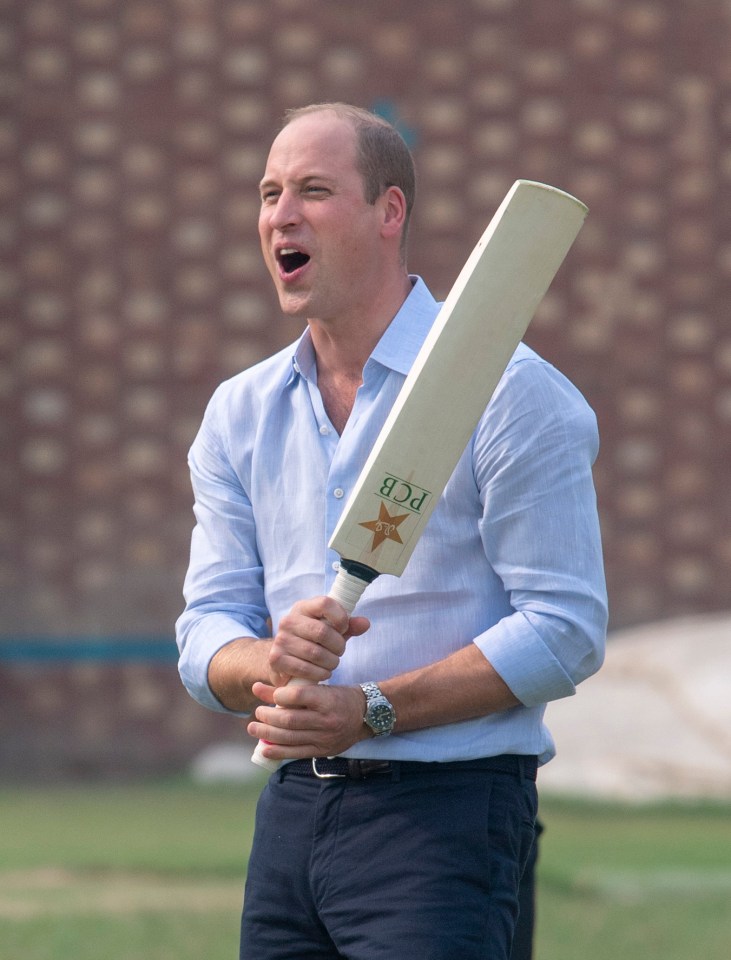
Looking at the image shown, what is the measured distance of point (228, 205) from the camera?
936 centimetres

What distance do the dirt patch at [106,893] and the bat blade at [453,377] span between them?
380 centimetres

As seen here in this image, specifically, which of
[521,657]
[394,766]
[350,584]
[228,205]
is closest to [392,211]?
[350,584]

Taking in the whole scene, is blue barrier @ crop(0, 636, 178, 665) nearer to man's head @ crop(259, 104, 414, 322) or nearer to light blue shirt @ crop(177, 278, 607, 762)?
light blue shirt @ crop(177, 278, 607, 762)

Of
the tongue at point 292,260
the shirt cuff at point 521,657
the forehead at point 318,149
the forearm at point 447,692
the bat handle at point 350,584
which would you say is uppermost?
the forehead at point 318,149

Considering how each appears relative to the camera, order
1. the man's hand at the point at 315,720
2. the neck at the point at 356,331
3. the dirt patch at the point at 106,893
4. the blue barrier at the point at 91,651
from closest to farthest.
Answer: the man's hand at the point at 315,720 → the neck at the point at 356,331 → the dirt patch at the point at 106,893 → the blue barrier at the point at 91,651

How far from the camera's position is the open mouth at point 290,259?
2.38 metres

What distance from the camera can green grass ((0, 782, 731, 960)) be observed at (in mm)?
5242

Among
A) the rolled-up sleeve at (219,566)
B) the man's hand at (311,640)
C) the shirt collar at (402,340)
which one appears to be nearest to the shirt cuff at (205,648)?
the rolled-up sleeve at (219,566)

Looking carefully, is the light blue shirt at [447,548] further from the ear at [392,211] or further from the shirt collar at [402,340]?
the ear at [392,211]

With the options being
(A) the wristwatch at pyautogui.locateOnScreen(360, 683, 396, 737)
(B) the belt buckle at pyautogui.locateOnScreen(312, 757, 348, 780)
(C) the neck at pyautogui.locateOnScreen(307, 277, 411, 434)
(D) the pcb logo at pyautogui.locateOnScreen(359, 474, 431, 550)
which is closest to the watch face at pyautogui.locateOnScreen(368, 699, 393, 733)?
(A) the wristwatch at pyautogui.locateOnScreen(360, 683, 396, 737)

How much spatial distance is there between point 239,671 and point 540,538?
484mm

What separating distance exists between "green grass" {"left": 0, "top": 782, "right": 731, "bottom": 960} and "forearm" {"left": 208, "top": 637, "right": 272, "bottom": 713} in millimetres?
Answer: 2931

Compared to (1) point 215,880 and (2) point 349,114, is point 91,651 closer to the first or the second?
(1) point 215,880

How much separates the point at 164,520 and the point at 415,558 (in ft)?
23.3
